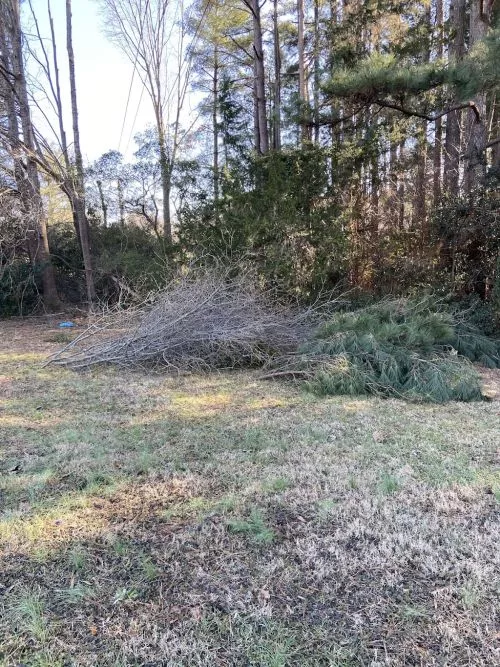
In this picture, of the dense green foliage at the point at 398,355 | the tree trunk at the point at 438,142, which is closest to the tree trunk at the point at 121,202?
the tree trunk at the point at 438,142

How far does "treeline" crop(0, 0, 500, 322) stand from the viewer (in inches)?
302

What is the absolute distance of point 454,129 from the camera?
400 inches

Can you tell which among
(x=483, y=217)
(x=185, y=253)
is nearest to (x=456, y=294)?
(x=483, y=217)

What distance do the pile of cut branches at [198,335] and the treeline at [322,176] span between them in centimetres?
148

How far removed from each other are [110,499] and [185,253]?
7.91 meters

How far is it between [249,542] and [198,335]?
13.5 feet

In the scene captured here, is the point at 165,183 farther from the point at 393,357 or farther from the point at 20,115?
the point at 393,357

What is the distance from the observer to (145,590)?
6.11 feet

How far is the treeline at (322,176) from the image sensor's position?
7.68 meters

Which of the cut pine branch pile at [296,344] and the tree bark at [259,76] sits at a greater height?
the tree bark at [259,76]

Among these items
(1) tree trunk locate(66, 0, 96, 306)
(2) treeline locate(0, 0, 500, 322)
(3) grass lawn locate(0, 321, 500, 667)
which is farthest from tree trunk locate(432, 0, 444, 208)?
(1) tree trunk locate(66, 0, 96, 306)

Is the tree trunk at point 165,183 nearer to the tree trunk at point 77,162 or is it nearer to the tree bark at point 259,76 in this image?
the tree trunk at point 77,162

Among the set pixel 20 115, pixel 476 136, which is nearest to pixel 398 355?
pixel 476 136

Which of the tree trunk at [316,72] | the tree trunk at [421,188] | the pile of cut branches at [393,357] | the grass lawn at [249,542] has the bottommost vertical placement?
the grass lawn at [249,542]
